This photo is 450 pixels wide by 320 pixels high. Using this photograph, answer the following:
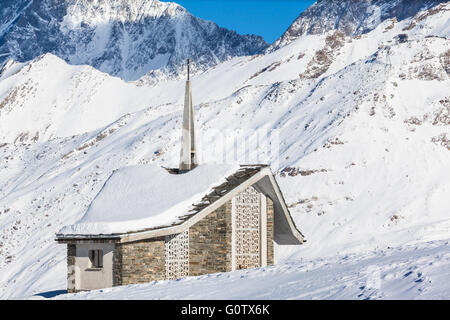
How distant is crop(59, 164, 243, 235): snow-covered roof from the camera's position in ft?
62.4

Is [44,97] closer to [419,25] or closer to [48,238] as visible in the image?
[419,25]

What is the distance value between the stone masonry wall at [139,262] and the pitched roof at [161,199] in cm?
33

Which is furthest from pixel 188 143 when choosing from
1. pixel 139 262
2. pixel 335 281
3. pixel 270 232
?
pixel 335 281

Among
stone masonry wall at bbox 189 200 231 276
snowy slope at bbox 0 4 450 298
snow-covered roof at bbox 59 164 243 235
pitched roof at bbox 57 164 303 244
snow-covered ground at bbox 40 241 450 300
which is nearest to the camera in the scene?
snow-covered ground at bbox 40 241 450 300

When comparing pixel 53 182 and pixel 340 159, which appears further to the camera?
pixel 53 182

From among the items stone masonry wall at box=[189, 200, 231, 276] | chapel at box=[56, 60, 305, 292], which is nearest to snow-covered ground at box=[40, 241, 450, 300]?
chapel at box=[56, 60, 305, 292]

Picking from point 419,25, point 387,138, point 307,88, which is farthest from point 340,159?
point 419,25

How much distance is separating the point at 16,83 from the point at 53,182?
225 feet

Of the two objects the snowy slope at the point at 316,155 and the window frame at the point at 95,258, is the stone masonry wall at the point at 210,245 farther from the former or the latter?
the snowy slope at the point at 316,155

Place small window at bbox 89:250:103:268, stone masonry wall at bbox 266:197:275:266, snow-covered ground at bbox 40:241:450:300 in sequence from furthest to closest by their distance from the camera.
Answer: stone masonry wall at bbox 266:197:275:266 < small window at bbox 89:250:103:268 < snow-covered ground at bbox 40:241:450:300

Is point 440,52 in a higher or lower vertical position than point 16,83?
lower

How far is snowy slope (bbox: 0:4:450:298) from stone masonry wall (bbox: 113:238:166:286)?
1773 centimetres

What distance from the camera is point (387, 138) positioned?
6575 centimetres

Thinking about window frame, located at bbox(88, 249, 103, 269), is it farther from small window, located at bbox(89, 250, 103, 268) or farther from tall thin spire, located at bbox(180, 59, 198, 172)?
tall thin spire, located at bbox(180, 59, 198, 172)
